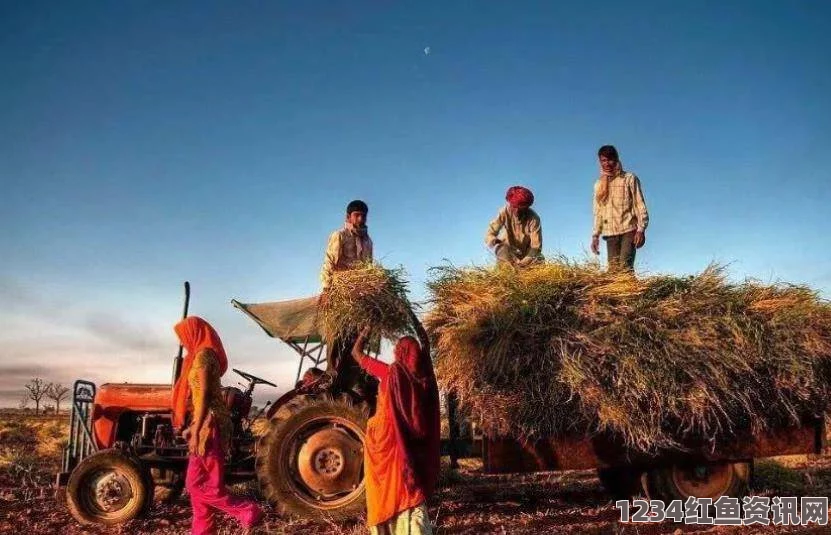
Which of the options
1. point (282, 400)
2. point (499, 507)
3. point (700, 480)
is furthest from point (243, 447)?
point (700, 480)

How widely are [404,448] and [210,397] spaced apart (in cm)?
163

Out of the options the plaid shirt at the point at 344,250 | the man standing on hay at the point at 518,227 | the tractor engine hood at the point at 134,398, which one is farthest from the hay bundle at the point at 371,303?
the tractor engine hood at the point at 134,398

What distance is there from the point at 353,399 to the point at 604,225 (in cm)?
329

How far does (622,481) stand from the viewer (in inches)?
248

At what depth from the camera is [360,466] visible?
18.5 ft

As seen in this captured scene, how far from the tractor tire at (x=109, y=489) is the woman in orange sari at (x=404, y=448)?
2951 mm

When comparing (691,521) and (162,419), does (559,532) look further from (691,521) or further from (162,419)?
(162,419)

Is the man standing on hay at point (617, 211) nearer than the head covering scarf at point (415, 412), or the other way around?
the head covering scarf at point (415, 412)

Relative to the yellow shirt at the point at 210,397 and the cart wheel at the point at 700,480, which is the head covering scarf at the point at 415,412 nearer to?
the yellow shirt at the point at 210,397

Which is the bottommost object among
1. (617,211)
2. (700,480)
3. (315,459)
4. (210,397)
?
(700,480)

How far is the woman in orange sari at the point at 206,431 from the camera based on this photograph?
15.3 ft

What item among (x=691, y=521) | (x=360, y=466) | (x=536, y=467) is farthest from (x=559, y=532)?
(x=360, y=466)

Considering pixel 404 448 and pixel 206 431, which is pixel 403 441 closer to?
pixel 404 448

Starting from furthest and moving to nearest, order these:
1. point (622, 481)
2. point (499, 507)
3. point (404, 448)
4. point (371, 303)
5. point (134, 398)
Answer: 1. point (134, 398)
2. point (499, 507)
3. point (622, 481)
4. point (371, 303)
5. point (404, 448)
